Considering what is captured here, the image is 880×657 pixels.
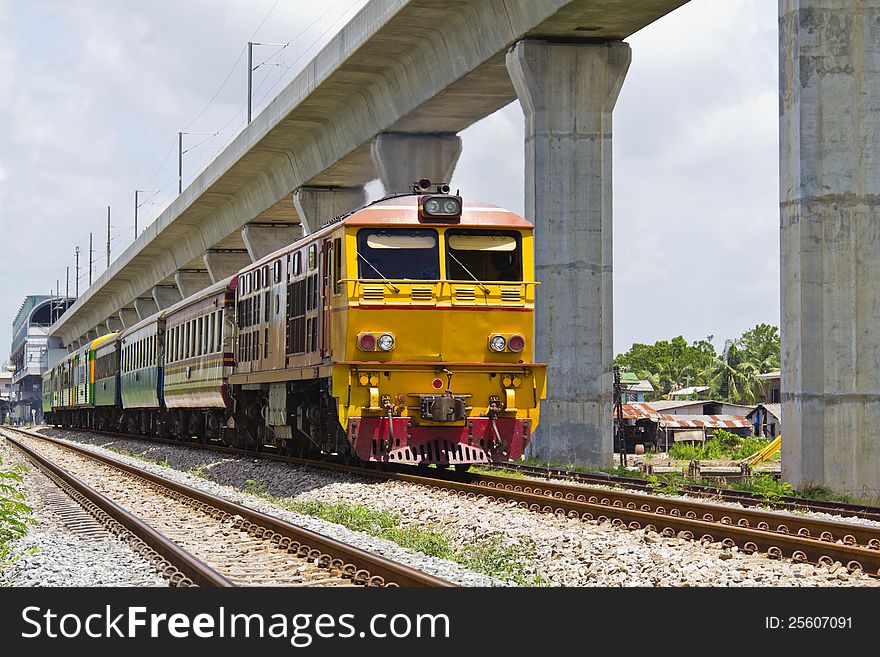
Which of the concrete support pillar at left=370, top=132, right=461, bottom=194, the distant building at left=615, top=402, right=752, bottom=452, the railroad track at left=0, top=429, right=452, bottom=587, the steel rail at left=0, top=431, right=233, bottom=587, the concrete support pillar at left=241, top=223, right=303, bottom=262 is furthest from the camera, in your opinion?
the concrete support pillar at left=241, top=223, right=303, bottom=262

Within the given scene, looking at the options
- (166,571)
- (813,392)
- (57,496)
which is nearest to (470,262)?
(813,392)

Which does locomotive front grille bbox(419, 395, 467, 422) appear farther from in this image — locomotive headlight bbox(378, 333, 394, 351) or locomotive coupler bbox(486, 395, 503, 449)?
locomotive headlight bbox(378, 333, 394, 351)

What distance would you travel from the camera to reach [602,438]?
24344mm

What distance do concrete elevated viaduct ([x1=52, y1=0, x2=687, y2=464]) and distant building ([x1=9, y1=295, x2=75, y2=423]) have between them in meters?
93.2

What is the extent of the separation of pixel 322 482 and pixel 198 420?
536 inches

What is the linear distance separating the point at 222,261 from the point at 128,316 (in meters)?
33.3

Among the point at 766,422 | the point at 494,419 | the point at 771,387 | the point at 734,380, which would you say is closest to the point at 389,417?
the point at 494,419

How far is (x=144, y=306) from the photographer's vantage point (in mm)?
81000

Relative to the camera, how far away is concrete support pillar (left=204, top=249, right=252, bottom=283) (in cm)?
5569

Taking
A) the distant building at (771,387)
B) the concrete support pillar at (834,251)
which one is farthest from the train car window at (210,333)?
the distant building at (771,387)

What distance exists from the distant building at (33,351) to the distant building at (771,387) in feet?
219

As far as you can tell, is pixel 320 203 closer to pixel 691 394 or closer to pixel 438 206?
pixel 438 206

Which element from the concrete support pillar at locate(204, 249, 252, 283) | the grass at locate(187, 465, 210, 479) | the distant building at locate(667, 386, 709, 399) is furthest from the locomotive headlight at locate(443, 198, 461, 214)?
the distant building at locate(667, 386, 709, 399)
